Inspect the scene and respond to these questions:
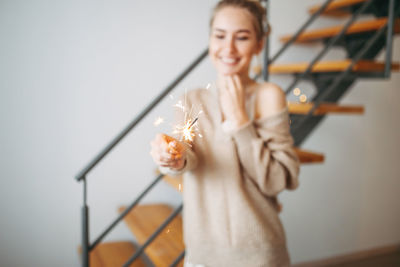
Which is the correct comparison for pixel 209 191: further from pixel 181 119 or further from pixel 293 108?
pixel 293 108

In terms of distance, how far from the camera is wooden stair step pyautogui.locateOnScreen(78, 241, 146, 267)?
1.51 m

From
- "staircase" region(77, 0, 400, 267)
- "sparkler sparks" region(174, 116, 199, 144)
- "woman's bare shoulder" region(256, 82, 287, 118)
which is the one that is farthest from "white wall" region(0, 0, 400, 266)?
"sparkler sparks" region(174, 116, 199, 144)

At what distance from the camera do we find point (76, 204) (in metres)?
1.72

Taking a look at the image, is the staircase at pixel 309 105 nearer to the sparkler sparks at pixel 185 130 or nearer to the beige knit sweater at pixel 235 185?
the beige knit sweater at pixel 235 185

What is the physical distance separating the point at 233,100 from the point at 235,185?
0.71 feet

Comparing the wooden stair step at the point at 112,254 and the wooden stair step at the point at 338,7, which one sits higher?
the wooden stair step at the point at 338,7

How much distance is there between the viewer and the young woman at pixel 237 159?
0.77m

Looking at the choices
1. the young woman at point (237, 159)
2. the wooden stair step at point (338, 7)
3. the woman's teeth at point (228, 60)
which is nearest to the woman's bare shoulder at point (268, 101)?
the young woman at point (237, 159)

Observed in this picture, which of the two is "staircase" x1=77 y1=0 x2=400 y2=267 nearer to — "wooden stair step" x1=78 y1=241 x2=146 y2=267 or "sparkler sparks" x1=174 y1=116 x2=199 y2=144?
"wooden stair step" x1=78 y1=241 x2=146 y2=267

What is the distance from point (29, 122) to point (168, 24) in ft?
3.05

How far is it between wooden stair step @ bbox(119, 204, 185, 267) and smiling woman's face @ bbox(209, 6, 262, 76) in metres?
0.54

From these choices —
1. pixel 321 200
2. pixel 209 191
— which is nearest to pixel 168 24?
pixel 209 191

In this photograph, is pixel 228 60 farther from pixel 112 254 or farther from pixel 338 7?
pixel 338 7

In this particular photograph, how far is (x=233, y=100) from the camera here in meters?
0.77
